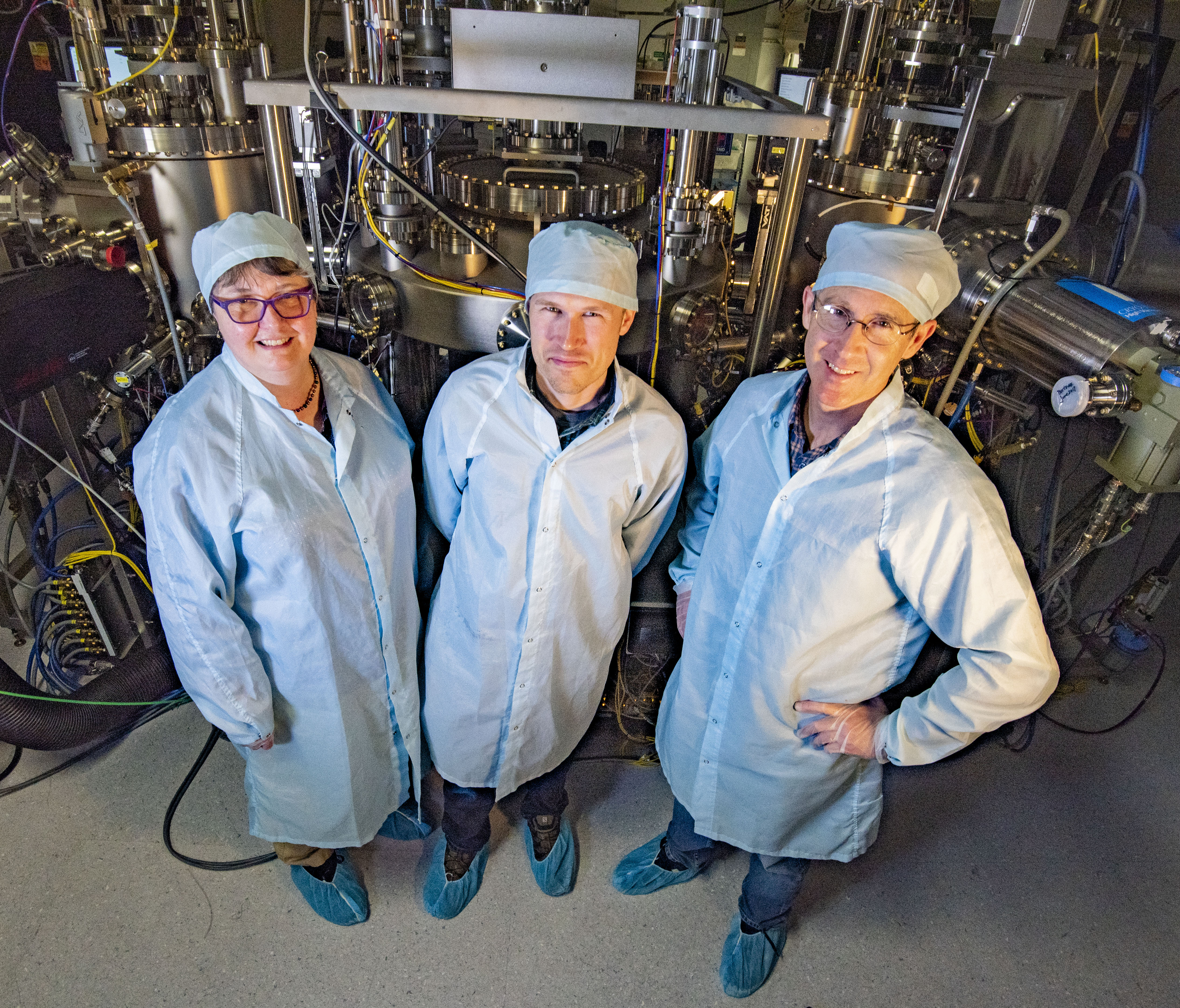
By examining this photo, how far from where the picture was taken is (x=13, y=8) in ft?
6.36

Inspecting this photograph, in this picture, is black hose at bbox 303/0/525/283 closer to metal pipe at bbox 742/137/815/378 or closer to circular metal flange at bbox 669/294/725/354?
circular metal flange at bbox 669/294/725/354

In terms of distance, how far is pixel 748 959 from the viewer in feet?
4.33

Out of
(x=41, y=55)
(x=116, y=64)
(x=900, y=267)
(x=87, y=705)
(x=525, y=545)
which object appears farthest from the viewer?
(x=41, y=55)

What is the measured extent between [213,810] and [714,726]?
110 cm

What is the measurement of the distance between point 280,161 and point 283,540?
56 cm

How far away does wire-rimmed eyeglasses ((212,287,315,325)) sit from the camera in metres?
0.94

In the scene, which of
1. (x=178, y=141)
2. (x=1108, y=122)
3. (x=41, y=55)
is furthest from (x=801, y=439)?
(x=41, y=55)

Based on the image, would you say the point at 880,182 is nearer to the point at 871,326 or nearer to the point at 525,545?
the point at 871,326

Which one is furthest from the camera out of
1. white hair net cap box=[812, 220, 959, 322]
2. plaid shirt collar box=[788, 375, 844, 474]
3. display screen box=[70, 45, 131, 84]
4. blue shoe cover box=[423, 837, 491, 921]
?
display screen box=[70, 45, 131, 84]

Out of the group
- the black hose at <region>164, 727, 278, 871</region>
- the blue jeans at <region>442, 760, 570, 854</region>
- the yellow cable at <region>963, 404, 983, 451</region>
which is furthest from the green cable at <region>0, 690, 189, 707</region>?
the yellow cable at <region>963, 404, 983, 451</region>

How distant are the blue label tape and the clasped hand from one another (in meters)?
0.73

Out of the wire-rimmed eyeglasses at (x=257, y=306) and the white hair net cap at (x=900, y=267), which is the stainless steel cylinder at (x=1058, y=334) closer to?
the white hair net cap at (x=900, y=267)

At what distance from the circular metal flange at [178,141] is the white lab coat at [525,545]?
0.91 metres

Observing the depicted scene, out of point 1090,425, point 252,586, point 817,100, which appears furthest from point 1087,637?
point 252,586
